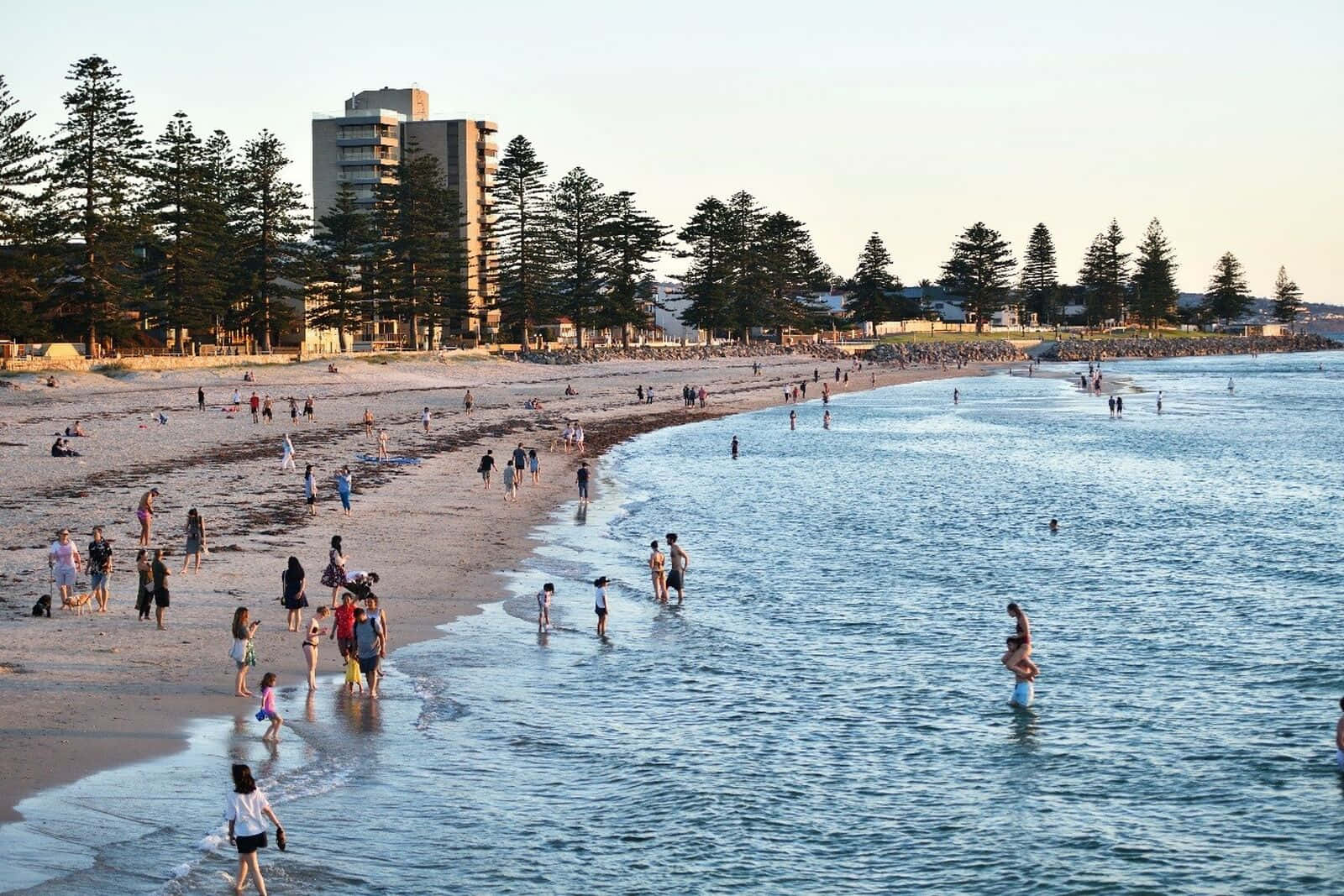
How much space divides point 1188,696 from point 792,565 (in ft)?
38.9

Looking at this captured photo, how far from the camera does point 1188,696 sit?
62.5ft

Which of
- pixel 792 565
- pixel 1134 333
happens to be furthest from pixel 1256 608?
pixel 1134 333

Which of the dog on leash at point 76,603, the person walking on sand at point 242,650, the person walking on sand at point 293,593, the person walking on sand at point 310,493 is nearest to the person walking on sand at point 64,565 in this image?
the dog on leash at point 76,603

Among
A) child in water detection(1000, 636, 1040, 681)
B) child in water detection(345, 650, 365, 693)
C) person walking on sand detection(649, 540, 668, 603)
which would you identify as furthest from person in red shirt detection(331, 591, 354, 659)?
child in water detection(1000, 636, 1040, 681)

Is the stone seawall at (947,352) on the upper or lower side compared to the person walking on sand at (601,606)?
upper

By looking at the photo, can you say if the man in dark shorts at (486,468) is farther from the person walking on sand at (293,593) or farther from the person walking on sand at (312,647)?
the person walking on sand at (312,647)

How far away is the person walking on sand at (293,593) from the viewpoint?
19.9m

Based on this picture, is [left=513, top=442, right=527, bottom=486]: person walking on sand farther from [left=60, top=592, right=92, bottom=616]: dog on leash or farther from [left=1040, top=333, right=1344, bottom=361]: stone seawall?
[left=1040, top=333, right=1344, bottom=361]: stone seawall

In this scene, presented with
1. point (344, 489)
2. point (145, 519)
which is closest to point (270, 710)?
point (145, 519)

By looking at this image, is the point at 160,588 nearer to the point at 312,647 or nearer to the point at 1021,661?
the point at 312,647

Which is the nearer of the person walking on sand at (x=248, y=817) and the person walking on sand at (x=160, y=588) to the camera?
the person walking on sand at (x=248, y=817)

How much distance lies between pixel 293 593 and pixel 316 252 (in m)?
67.7

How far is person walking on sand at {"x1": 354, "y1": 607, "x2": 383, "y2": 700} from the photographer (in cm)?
1733

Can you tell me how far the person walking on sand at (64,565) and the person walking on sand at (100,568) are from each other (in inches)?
10.8
